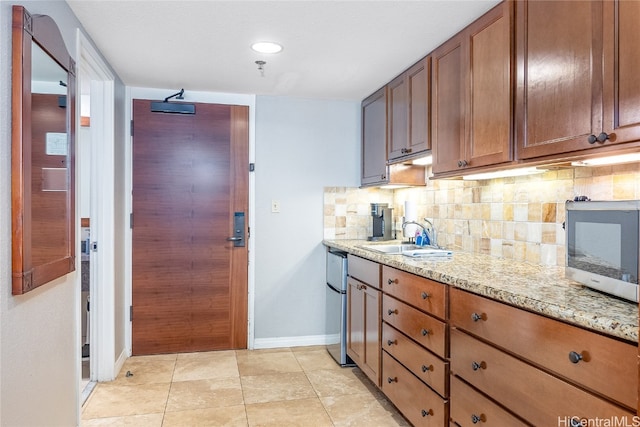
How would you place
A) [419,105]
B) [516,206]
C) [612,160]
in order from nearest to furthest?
[612,160] → [516,206] → [419,105]

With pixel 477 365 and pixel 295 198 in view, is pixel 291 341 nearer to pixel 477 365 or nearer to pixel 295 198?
pixel 295 198

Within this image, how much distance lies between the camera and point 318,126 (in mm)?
3729

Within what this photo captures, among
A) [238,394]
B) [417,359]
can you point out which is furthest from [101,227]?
[417,359]

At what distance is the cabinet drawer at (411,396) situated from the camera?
189 centimetres

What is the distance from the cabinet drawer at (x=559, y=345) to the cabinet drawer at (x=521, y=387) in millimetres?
35

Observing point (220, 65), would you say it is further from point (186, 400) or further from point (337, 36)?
point (186, 400)

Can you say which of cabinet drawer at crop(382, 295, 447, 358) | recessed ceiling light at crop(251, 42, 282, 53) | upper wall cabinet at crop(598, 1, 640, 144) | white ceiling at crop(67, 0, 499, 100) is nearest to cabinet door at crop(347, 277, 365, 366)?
cabinet drawer at crop(382, 295, 447, 358)

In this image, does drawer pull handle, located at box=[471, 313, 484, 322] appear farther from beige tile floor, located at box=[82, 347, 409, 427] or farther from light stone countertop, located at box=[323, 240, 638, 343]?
beige tile floor, located at box=[82, 347, 409, 427]

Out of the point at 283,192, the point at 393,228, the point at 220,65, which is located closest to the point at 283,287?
the point at 283,192

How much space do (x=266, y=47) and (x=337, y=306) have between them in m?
1.95

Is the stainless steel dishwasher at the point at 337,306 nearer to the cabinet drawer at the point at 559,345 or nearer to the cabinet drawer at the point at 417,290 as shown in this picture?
the cabinet drawer at the point at 417,290

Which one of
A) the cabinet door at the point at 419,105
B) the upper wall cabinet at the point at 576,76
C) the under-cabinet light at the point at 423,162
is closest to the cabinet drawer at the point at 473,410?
the upper wall cabinet at the point at 576,76

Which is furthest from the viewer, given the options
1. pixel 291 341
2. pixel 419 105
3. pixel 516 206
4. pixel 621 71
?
pixel 291 341

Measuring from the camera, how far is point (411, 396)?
2.15 metres
